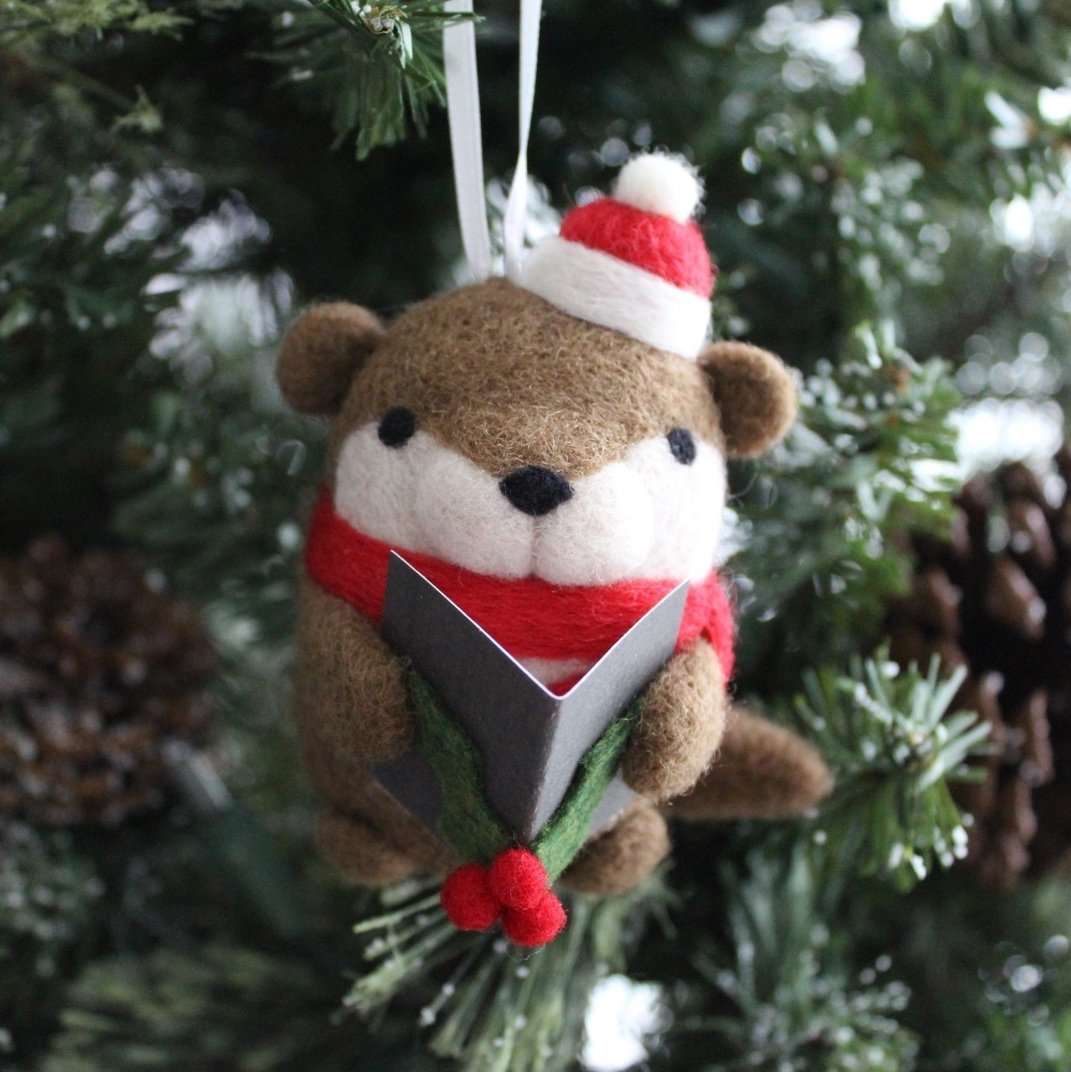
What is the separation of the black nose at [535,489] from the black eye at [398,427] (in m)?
0.05

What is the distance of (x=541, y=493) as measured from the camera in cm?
36

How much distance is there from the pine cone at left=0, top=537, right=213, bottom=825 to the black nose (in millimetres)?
302

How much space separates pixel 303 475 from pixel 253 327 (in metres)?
0.21

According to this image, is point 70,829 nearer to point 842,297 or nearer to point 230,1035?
point 230,1035

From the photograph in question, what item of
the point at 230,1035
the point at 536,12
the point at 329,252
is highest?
the point at 536,12

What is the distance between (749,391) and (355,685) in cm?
18

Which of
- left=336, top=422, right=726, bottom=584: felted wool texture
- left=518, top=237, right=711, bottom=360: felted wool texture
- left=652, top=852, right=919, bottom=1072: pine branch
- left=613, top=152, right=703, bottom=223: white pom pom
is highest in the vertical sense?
left=613, top=152, right=703, bottom=223: white pom pom

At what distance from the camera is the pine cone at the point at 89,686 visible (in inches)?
21.4

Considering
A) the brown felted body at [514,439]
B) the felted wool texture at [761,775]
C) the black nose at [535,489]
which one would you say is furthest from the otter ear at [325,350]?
the felted wool texture at [761,775]

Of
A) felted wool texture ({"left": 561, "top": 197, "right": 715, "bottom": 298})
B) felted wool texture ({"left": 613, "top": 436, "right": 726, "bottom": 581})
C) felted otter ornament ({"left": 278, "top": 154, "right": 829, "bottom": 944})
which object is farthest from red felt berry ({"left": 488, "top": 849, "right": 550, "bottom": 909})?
felted wool texture ({"left": 561, "top": 197, "right": 715, "bottom": 298})

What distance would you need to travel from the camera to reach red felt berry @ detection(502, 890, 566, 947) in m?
0.35

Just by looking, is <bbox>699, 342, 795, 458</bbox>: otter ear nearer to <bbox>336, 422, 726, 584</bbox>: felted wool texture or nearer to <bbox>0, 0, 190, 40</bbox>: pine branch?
<bbox>336, 422, 726, 584</bbox>: felted wool texture

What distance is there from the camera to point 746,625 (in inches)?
20.7

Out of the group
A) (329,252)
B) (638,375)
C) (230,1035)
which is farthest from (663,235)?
(230,1035)
